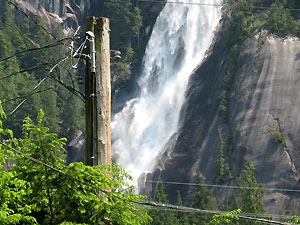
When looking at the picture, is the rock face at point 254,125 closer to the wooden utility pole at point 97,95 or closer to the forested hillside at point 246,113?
the forested hillside at point 246,113

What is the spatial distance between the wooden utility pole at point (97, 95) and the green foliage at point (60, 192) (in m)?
0.42

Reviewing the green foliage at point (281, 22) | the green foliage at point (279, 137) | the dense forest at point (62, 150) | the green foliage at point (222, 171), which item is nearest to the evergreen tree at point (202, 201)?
the dense forest at point (62, 150)

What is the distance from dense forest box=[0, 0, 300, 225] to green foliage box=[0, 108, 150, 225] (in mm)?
11

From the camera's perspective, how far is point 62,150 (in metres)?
7.91

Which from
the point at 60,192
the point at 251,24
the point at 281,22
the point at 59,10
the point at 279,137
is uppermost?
the point at 59,10

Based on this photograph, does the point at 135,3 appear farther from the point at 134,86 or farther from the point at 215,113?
the point at 215,113

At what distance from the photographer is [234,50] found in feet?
150

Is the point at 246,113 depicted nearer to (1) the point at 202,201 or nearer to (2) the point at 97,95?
(1) the point at 202,201

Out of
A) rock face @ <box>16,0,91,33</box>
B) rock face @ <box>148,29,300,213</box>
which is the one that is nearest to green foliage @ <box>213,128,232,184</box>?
rock face @ <box>148,29,300,213</box>

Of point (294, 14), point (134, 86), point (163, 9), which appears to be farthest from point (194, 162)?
point (163, 9)

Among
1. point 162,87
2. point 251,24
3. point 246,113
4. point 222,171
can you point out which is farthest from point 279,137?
point 162,87

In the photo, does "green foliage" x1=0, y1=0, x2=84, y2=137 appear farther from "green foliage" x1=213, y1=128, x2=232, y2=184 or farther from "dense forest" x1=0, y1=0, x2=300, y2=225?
"green foliage" x1=213, y1=128, x2=232, y2=184

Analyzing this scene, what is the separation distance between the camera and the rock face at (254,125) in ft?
117

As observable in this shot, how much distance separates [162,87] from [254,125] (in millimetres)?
17670
